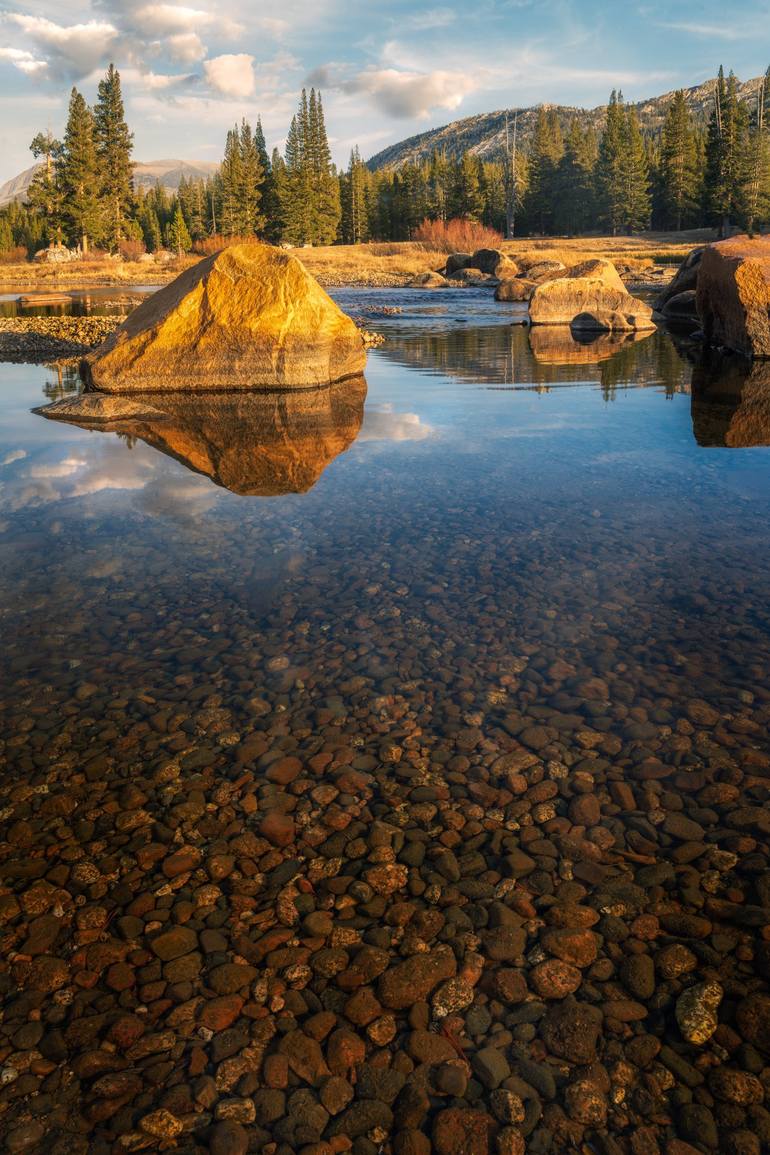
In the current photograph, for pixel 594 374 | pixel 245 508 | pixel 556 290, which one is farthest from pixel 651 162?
pixel 245 508

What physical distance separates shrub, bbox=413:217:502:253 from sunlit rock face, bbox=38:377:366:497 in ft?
202

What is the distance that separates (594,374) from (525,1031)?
1404 cm

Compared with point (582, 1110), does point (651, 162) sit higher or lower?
higher

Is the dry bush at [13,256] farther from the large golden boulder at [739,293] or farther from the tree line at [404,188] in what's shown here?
the large golden boulder at [739,293]

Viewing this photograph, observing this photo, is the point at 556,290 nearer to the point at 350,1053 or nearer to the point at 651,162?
the point at 350,1053

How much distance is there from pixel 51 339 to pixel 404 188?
83.1 meters

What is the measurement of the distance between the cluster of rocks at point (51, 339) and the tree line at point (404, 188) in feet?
200

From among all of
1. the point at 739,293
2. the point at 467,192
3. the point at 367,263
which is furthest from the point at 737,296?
the point at 467,192

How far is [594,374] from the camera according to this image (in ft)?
49.0

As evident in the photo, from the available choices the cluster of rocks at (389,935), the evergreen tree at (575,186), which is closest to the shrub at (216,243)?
the evergreen tree at (575,186)

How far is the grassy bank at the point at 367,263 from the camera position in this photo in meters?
53.6

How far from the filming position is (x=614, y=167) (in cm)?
7856

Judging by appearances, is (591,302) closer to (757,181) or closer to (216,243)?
(757,181)

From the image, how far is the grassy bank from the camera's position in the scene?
53.6 m
